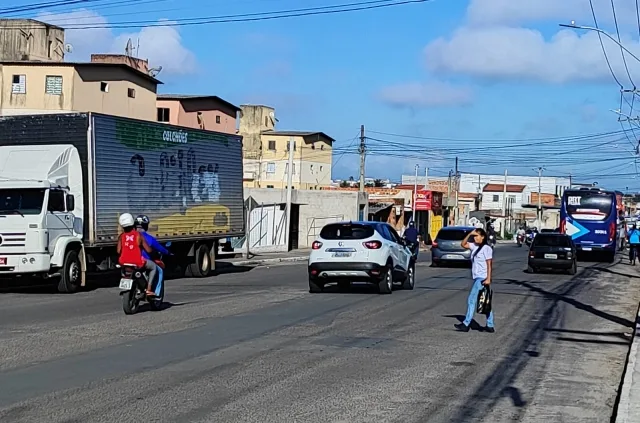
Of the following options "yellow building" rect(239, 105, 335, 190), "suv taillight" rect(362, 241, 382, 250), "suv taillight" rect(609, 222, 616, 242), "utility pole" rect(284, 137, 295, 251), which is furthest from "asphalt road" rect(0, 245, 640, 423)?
"yellow building" rect(239, 105, 335, 190)

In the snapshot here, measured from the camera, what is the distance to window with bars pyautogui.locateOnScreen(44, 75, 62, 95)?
55.6 meters

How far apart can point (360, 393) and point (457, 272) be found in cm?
2405

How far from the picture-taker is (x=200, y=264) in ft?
Result: 93.5

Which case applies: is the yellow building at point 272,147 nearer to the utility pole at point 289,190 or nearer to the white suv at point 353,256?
the utility pole at point 289,190

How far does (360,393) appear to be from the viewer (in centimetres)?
950

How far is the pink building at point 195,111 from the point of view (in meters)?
68.4

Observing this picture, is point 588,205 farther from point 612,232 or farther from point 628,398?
point 628,398

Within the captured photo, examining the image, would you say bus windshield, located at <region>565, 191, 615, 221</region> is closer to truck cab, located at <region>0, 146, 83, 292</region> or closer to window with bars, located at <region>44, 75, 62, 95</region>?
window with bars, located at <region>44, 75, 62, 95</region>

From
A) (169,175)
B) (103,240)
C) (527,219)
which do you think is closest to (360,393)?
(103,240)

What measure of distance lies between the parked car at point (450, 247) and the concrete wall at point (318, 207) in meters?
15.5

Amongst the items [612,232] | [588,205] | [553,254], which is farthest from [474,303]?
[588,205]

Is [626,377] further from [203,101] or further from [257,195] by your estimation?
[203,101]

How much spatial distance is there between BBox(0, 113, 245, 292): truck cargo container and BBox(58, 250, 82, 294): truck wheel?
2 cm

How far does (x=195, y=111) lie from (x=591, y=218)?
32.9 m
